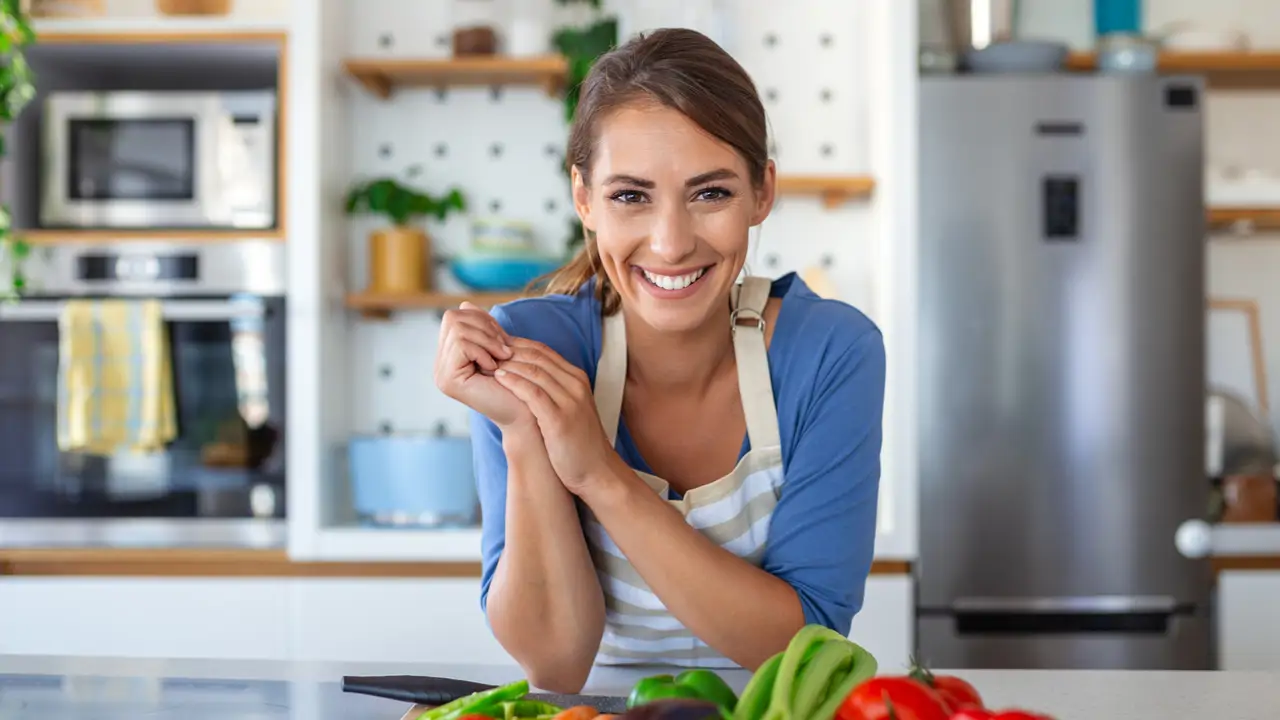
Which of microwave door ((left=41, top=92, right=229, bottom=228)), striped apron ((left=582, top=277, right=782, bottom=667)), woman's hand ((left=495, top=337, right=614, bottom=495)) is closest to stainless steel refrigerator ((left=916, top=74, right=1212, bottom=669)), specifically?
striped apron ((left=582, top=277, right=782, bottom=667))

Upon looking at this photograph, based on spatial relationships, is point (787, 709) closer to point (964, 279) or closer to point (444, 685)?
point (444, 685)

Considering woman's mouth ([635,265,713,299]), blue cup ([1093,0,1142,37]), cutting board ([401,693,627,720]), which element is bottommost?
cutting board ([401,693,627,720])

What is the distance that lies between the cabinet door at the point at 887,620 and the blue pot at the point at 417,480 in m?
0.88

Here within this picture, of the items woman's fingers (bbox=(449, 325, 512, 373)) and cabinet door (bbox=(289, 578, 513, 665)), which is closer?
woman's fingers (bbox=(449, 325, 512, 373))

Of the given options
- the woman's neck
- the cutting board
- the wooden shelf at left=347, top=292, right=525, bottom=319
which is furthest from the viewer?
the wooden shelf at left=347, top=292, right=525, bottom=319

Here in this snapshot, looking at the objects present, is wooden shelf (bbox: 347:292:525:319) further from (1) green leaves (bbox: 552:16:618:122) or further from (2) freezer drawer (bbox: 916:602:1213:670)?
(2) freezer drawer (bbox: 916:602:1213:670)

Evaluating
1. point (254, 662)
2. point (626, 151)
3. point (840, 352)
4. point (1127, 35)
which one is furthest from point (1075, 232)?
point (254, 662)

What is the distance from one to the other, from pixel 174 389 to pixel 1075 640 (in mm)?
2002

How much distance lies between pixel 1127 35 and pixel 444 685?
232 cm

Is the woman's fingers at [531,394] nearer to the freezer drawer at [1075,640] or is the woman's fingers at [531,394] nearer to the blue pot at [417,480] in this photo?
the blue pot at [417,480]

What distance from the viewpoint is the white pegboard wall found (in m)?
2.88

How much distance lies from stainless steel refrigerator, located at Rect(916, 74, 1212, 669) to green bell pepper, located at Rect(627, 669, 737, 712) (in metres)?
1.82

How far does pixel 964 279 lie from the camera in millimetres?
2508

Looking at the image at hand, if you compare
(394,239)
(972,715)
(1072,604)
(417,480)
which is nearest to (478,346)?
(972,715)
